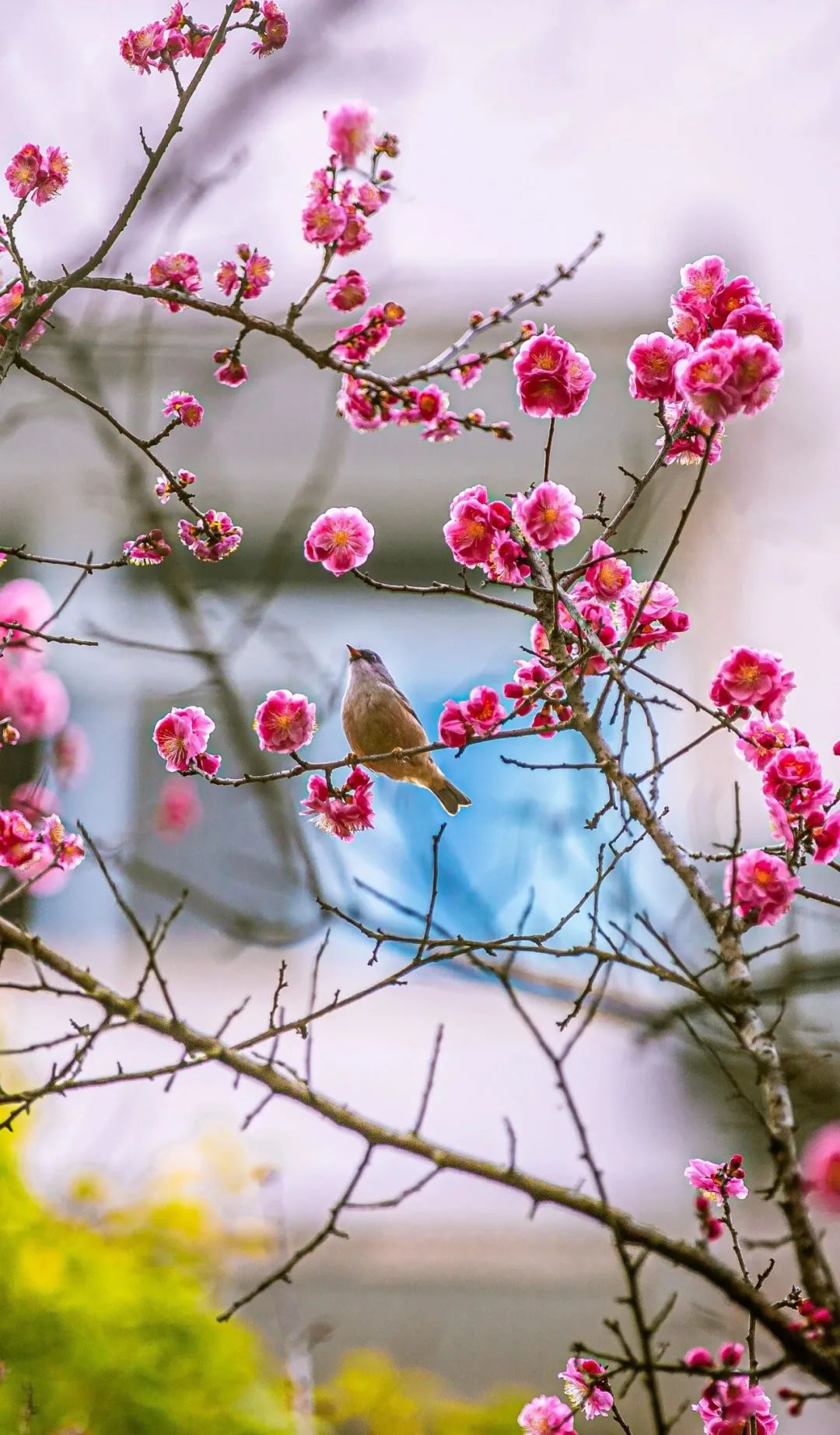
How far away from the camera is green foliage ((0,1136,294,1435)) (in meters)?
2.71

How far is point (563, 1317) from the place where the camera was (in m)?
4.94

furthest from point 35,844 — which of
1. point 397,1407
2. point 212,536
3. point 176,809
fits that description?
point 176,809

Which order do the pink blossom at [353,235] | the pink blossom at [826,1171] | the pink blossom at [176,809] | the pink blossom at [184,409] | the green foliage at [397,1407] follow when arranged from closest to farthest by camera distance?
the pink blossom at [826,1171]
the pink blossom at [353,235]
the pink blossom at [184,409]
the green foliage at [397,1407]
the pink blossom at [176,809]

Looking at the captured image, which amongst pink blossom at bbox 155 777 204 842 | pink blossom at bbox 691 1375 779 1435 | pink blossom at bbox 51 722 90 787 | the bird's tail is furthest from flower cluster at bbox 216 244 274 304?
pink blossom at bbox 155 777 204 842

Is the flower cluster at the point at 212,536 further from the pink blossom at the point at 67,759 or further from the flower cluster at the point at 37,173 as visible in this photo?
the pink blossom at the point at 67,759

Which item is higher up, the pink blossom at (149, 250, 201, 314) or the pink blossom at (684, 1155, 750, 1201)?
the pink blossom at (149, 250, 201, 314)

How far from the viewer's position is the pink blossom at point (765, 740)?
5.54ft

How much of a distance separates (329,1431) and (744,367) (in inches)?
131

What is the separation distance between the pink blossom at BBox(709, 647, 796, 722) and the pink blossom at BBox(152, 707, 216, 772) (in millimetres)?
759

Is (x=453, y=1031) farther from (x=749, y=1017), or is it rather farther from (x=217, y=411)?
(x=749, y=1017)

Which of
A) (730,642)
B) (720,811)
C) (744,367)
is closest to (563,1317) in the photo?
(720,811)

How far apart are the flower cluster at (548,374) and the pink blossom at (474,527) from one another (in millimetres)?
149

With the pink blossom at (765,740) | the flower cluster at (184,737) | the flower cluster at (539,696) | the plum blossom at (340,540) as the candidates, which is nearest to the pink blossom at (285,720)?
the flower cluster at (184,737)

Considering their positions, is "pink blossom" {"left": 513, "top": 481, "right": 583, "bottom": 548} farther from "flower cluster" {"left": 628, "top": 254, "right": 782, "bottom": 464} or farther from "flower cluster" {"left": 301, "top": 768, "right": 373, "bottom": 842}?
"flower cluster" {"left": 301, "top": 768, "right": 373, "bottom": 842}
